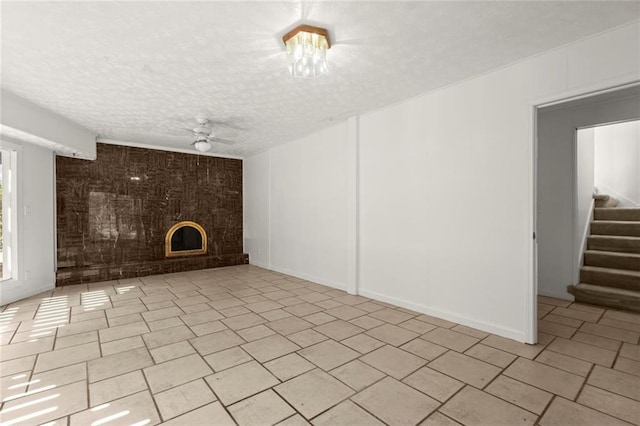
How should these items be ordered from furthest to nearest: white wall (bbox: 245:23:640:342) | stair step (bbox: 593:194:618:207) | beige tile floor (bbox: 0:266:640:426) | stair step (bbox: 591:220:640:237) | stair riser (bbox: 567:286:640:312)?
stair step (bbox: 593:194:618:207)
stair step (bbox: 591:220:640:237)
stair riser (bbox: 567:286:640:312)
white wall (bbox: 245:23:640:342)
beige tile floor (bbox: 0:266:640:426)

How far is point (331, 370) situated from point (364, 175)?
108 inches

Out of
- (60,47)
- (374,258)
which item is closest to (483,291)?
(374,258)

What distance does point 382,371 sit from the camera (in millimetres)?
2215

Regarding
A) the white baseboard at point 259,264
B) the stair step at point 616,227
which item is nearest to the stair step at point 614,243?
the stair step at point 616,227

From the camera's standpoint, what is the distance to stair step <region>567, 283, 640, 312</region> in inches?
139

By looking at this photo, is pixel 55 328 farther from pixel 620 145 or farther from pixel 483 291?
pixel 620 145

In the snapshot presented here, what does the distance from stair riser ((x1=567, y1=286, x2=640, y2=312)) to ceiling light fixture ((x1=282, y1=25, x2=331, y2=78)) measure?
4.43m

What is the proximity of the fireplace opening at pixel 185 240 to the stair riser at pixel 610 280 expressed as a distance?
22.7ft

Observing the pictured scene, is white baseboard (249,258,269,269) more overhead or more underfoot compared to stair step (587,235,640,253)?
more underfoot

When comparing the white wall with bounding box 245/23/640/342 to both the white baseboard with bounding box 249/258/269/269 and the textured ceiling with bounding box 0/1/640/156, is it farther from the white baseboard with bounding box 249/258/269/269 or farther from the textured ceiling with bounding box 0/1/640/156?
the white baseboard with bounding box 249/258/269/269

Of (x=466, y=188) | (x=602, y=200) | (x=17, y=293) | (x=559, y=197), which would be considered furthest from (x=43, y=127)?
(x=602, y=200)

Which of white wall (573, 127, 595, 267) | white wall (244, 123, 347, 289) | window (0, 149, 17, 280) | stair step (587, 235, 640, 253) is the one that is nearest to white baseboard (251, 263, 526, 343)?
white wall (244, 123, 347, 289)

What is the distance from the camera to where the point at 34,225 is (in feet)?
14.8

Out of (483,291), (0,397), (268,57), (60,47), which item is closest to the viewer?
(0,397)
